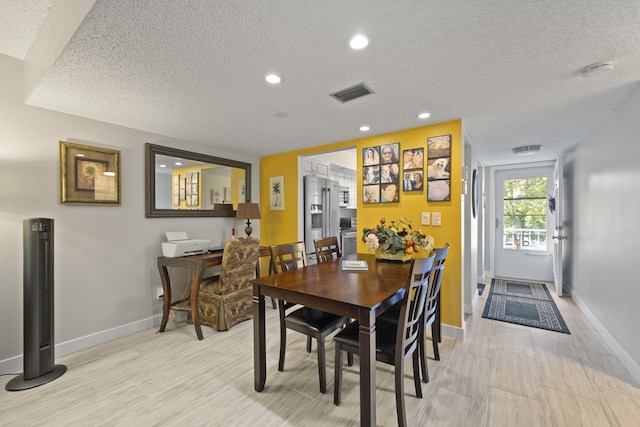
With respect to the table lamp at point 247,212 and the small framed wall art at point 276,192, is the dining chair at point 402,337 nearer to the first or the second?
the table lamp at point 247,212

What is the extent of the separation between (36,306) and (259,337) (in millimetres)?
1792

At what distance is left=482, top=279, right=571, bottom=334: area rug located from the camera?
3.11 meters

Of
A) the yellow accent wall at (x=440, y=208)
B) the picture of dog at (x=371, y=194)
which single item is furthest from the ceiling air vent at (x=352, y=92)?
the picture of dog at (x=371, y=194)

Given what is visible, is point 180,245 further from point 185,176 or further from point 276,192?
point 276,192

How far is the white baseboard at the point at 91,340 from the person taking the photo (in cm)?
222

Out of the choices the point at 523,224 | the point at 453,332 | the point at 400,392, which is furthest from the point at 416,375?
the point at 523,224

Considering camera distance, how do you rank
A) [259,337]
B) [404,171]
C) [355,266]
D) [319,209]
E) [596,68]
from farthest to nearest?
[319,209] → [404,171] → [355,266] → [259,337] → [596,68]

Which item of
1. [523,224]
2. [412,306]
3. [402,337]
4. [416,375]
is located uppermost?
[523,224]

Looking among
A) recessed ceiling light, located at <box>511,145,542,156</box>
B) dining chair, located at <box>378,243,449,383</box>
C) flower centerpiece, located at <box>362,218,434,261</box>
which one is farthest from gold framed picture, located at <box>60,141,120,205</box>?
recessed ceiling light, located at <box>511,145,542,156</box>

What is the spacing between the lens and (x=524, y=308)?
3.59 metres

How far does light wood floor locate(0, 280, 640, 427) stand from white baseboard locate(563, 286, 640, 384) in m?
0.06

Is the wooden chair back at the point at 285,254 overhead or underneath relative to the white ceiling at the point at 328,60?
underneath

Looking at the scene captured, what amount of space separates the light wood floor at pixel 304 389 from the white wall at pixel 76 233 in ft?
0.90

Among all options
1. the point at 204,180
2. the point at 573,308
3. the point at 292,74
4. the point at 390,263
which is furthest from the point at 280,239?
the point at 573,308
